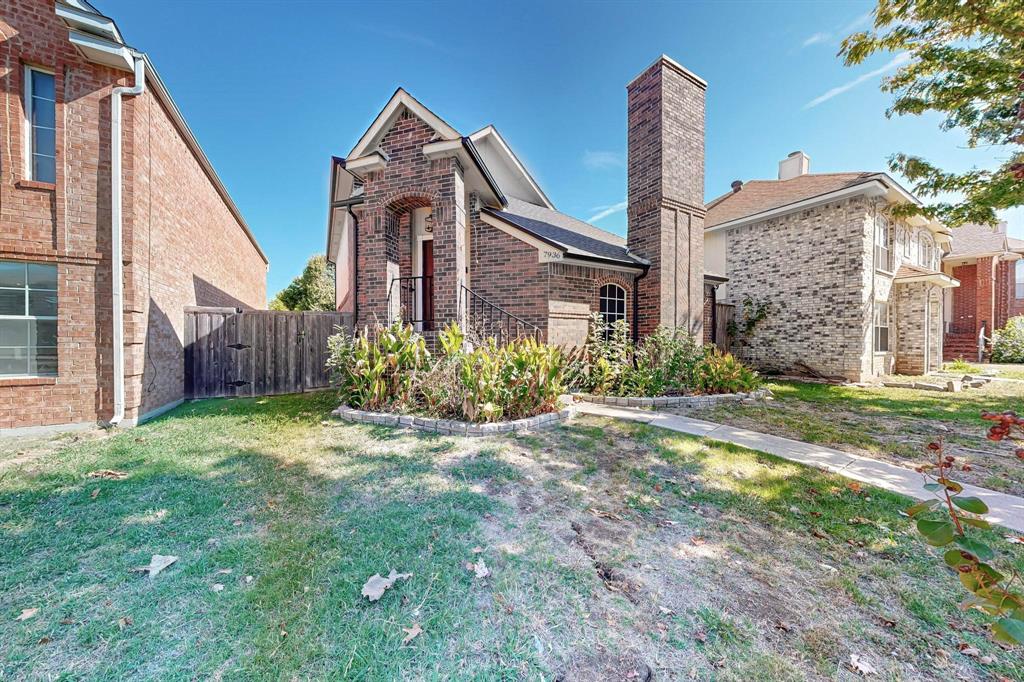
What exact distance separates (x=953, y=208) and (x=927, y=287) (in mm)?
6183

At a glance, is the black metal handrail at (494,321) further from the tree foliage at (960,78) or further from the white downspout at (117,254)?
the tree foliage at (960,78)

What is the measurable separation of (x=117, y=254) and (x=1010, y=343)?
31.8 meters

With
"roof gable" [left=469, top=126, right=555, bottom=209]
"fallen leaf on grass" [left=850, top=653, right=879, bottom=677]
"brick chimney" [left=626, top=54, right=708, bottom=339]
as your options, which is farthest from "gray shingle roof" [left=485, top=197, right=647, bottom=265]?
"fallen leaf on grass" [left=850, top=653, right=879, bottom=677]

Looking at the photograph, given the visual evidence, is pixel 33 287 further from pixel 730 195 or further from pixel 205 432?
pixel 730 195

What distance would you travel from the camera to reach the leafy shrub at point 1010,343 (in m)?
17.7

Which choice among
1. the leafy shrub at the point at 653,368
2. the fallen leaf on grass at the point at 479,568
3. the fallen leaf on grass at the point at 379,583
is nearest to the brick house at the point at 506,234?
the leafy shrub at the point at 653,368

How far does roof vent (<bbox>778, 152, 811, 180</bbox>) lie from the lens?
1518 centimetres

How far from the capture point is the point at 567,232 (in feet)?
35.9

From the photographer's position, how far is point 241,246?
610 inches

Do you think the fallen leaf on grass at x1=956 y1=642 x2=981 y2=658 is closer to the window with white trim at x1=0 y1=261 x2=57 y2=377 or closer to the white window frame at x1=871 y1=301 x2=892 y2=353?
the window with white trim at x1=0 y1=261 x2=57 y2=377

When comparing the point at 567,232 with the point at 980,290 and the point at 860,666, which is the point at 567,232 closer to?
the point at 860,666

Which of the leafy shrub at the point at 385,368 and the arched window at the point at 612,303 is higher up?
the arched window at the point at 612,303

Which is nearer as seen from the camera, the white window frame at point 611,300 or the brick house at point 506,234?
the brick house at point 506,234

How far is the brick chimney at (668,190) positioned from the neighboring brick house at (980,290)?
18848mm
